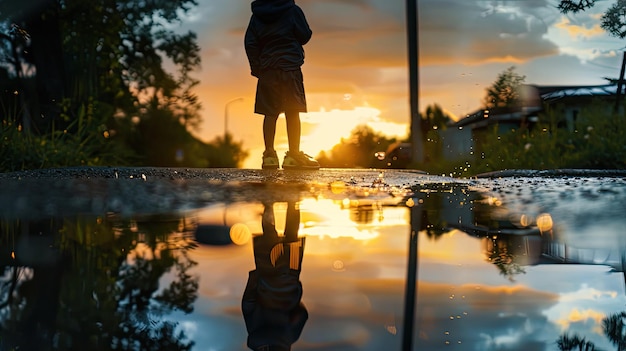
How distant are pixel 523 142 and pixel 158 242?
11.1 meters

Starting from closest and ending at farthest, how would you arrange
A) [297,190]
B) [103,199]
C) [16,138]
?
[103,199] → [297,190] → [16,138]

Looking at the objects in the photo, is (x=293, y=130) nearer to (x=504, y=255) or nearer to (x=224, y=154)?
(x=504, y=255)

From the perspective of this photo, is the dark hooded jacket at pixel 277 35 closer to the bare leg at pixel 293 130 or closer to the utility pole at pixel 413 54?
the bare leg at pixel 293 130

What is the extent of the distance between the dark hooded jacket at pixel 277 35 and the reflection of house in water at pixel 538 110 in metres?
4.64

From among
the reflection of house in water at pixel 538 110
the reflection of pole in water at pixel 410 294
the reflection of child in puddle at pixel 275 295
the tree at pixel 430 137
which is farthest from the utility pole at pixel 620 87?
the reflection of child in puddle at pixel 275 295

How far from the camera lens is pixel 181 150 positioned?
31438mm

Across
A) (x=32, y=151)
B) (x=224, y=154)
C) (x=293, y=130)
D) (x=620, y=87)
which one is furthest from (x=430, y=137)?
(x=224, y=154)

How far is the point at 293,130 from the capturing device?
25.2ft

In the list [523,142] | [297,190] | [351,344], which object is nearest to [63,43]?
[523,142]

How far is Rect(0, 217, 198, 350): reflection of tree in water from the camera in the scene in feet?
4.19

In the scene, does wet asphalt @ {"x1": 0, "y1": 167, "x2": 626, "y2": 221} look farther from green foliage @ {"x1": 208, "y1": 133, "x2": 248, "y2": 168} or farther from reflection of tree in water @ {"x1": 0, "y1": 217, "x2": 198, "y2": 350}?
green foliage @ {"x1": 208, "y1": 133, "x2": 248, "y2": 168}

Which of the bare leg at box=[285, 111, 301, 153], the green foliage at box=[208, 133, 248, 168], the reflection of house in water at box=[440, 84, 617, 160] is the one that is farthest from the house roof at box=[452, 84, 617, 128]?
the green foliage at box=[208, 133, 248, 168]

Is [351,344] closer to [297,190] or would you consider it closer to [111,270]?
[111,270]

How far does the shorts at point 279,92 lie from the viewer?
7.46m
